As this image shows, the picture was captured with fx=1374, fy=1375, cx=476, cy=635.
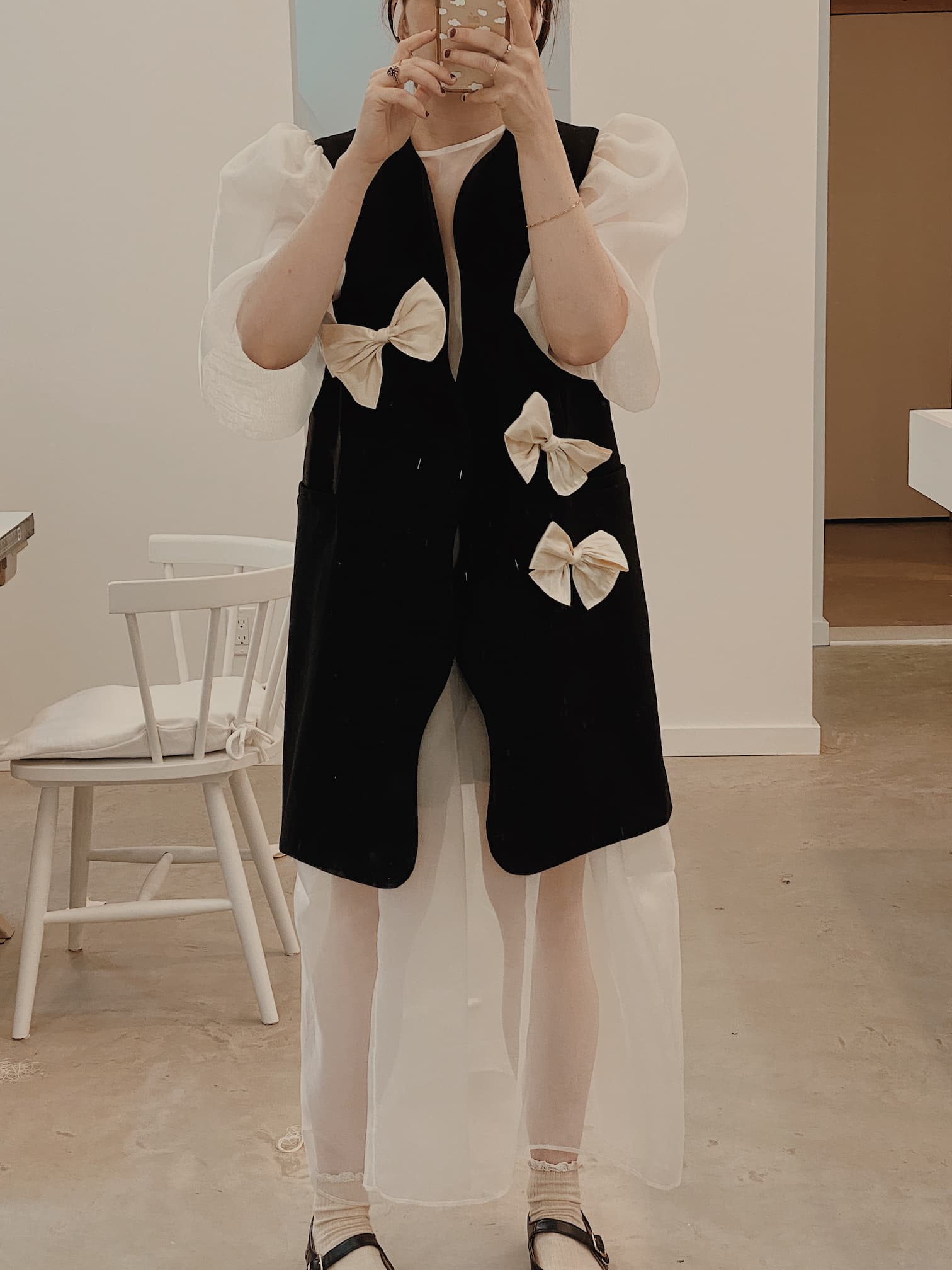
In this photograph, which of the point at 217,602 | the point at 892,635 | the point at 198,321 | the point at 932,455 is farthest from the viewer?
the point at 892,635

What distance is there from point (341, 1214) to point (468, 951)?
0.32 metres

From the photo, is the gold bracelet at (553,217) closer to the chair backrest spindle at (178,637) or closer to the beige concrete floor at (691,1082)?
the beige concrete floor at (691,1082)

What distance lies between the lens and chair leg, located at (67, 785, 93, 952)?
241 centimetres

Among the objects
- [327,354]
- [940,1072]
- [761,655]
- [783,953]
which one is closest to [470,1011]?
[327,354]

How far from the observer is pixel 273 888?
2414 mm

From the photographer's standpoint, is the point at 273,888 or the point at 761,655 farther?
the point at 761,655

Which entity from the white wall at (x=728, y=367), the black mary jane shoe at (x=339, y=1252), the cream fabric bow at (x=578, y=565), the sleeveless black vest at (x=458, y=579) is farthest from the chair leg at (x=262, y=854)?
the white wall at (x=728, y=367)

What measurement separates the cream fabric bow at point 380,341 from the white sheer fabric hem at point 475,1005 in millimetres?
319

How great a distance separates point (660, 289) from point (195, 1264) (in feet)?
8.61

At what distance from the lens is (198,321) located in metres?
3.45

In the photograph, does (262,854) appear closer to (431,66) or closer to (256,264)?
(256,264)

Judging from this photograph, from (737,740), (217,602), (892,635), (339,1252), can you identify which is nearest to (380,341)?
(217,602)

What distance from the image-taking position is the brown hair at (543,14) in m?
1.33

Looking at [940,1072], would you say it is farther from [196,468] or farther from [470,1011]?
[196,468]
